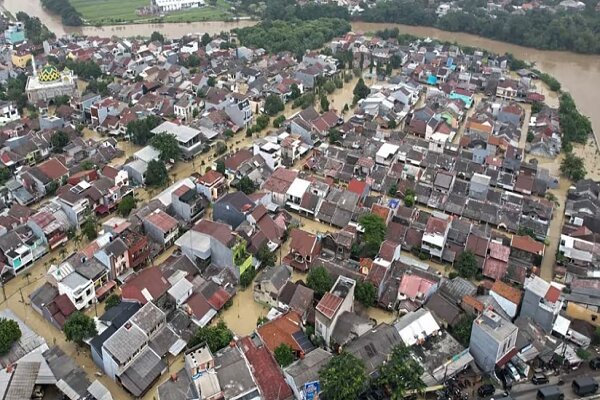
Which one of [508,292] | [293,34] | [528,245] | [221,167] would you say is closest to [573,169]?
[528,245]

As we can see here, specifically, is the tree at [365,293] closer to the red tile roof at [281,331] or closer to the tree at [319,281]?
the tree at [319,281]

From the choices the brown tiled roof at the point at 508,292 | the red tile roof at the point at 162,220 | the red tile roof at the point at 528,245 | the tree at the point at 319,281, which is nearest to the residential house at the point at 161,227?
the red tile roof at the point at 162,220

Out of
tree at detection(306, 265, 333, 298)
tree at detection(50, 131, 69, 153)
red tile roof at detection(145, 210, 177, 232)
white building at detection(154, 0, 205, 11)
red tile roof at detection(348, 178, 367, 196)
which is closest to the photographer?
tree at detection(306, 265, 333, 298)

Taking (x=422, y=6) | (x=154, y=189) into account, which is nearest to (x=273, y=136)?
(x=154, y=189)

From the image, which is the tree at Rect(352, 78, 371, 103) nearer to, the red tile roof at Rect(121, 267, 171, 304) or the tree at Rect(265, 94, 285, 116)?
the tree at Rect(265, 94, 285, 116)

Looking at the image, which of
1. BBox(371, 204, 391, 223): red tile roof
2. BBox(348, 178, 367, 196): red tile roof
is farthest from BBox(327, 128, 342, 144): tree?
BBox(371, 204, 391, 223): red tile roof
